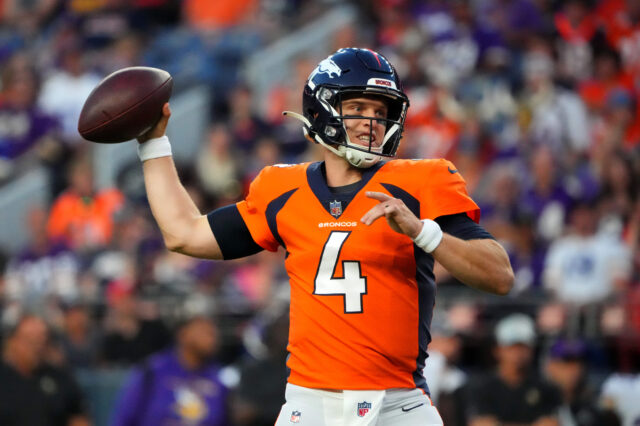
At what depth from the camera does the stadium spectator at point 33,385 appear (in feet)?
23.8

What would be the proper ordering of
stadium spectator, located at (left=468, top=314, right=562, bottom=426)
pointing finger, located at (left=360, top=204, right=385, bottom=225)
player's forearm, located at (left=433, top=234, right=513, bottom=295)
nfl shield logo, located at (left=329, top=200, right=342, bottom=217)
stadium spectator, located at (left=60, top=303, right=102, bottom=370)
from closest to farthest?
pointing finger, located at (left=360, top=204, right=385, bottom=225)
player's forearm, located at (left=433, top=234, right=513, bottom=295)
nfl shield logo, located at (left=329, top=200, right=342, bottom=217)
stadium spectator, located at (left=468, top=314, right=562, bottom=426)
stadium spectator, located at (left=60, top=303, right=102, bottom=370)

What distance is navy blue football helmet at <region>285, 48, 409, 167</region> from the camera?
373 centimetres

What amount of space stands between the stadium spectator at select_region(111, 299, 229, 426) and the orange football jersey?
3322mm

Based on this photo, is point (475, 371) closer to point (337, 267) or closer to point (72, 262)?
point (72, 262)

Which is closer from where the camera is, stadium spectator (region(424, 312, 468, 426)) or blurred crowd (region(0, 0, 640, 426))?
stadium spectator (region(424, 312, 468, 426))

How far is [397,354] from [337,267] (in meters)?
0.34

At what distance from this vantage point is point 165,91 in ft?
13.4

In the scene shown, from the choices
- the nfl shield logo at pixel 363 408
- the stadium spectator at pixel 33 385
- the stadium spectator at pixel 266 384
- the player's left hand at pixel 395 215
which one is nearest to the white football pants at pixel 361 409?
the nfl shield logo at pixel 363 408

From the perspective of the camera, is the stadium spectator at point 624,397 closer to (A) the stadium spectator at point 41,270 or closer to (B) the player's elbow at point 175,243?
(B) the player's elbow at point 175,243

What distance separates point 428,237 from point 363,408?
23.3 inches

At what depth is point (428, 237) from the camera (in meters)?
3.39

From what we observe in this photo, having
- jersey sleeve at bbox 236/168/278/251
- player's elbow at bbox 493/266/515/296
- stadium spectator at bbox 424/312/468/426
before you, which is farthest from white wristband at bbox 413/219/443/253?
stadium spectator at bbox 424/312/468/426

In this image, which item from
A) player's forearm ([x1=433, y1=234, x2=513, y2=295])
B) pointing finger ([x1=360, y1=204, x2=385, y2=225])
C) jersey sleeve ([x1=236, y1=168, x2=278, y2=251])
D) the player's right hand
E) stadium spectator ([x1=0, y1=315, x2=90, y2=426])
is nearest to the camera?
pointing finger ([x1=360, y1=204, x2=385, y2=225])

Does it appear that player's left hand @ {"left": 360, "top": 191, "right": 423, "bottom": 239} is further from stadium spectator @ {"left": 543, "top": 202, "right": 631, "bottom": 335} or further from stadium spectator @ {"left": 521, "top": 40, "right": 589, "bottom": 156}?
stadium spectator @ {"left": 521, "top": 40, "right": 589, "bottom": 156}
